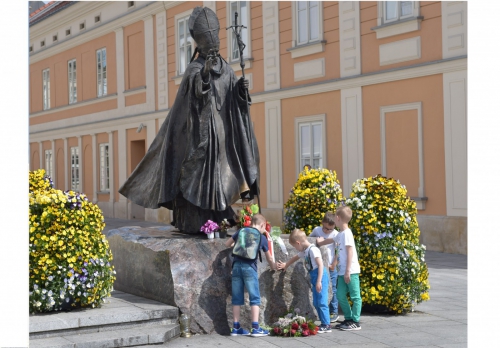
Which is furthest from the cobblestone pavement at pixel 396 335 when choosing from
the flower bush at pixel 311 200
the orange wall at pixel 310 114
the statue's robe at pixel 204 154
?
the orange wall at pixel 310 114

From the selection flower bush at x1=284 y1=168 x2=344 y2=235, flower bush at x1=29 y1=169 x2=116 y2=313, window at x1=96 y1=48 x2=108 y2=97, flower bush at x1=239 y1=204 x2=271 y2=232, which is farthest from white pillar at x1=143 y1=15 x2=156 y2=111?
flower bush at x1=29 y1=169 x2=116 y2=313

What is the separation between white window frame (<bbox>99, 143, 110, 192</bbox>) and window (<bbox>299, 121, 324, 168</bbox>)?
35.0 feet

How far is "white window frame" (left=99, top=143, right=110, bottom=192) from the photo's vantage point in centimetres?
2772

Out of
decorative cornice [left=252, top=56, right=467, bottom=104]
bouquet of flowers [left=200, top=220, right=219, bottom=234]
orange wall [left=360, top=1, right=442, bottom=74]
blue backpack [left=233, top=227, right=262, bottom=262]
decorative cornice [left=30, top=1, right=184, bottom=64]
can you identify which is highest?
decorative cornice [left=30, top=1, right=184, bottom=64]

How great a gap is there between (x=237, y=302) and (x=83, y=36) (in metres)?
23.3

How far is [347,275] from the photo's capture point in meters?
7.66

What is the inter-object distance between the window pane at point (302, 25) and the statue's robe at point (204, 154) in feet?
33.7

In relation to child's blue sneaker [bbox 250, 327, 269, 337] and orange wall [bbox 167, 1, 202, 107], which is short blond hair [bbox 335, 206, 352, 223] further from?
orange wall [bbox 167, 1, 202, 107]

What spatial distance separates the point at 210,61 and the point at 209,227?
168 cm

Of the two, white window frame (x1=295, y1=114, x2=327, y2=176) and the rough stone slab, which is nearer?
the rough stone slab

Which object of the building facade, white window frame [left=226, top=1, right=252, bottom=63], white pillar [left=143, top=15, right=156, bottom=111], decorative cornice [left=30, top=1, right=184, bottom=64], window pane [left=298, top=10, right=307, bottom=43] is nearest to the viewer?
the building facade

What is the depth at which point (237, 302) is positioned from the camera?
7.35 metres

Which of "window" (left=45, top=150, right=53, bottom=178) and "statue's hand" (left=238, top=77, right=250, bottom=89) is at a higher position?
"statue's hand" (left=238, top=77, right=250, bottom=89)

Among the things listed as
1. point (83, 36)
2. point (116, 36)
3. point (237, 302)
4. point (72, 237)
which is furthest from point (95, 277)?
point (83, 36)
